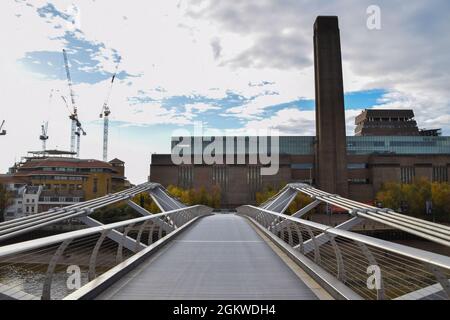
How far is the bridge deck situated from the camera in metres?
4.78

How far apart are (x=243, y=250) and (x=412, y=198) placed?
188ft

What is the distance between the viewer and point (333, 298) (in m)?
4.60

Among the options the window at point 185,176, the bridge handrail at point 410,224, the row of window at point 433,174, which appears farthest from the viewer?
the window at point 185,176

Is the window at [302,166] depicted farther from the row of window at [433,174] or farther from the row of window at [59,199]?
the row of window at [59,199]

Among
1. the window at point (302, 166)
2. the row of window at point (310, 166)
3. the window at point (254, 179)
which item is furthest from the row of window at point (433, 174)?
the window at point (254, 179)

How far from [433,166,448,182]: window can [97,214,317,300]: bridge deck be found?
79.7 meters

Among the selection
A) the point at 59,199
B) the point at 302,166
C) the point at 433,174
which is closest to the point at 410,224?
the point at 59,199

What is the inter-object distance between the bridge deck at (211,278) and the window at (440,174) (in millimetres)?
79717

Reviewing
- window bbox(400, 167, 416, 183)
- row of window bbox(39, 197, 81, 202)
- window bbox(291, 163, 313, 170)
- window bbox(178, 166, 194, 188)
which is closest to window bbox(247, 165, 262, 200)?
window bbox(291, 163, 313, 170)

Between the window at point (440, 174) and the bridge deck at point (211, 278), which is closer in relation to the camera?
the bridge deck at point (211, 278)

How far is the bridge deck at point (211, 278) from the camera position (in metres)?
4.78

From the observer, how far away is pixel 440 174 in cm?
7769

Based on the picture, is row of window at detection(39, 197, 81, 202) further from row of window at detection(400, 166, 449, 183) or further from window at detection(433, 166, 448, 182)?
window at detection(433, 166, 448, 182)
